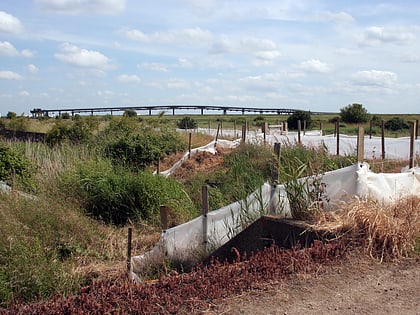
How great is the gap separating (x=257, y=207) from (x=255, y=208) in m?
0.03

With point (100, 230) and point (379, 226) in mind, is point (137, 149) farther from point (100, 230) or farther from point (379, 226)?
point (379, 226)

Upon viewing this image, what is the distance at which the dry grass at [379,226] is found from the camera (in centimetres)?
581

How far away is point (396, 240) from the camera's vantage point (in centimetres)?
584

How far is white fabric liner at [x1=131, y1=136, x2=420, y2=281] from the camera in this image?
23.7ft

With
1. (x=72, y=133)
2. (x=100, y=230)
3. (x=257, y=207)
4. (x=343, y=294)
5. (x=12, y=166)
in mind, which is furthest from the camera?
(x=72, y=133)

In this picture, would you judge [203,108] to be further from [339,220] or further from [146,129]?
[339,220]

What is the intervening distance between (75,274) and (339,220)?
11.7ft

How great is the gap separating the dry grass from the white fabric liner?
0.56 m

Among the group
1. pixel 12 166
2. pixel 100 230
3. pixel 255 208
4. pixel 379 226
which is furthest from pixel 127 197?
pixel 379 226

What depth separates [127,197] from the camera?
11016mm

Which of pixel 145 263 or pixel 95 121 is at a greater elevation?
pixel 95 121

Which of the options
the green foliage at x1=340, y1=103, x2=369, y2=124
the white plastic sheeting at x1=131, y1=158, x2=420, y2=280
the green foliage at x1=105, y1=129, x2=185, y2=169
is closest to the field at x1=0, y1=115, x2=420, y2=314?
the white plastic sheeting at x1=131, y1=158, x2=420, y2=280

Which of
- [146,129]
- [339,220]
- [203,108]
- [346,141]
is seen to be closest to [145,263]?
[339,220]

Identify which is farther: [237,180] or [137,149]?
[137,149]
